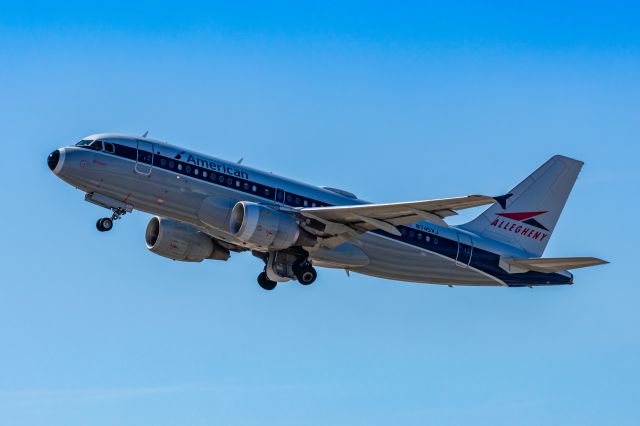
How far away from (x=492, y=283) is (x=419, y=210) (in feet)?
33.6

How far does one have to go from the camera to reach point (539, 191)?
55.7 meters

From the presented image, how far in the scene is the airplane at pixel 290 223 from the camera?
4609cm

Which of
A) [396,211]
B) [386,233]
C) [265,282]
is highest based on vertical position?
[386,233]

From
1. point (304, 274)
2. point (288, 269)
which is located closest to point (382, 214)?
point (304, 274)

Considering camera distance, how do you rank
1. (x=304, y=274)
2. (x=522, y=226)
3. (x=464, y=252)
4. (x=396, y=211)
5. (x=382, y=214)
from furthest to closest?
(x=522, y=226) → (x=464, y=252) → (x=304, y=274) → (x=382, y=214) → (x=396, y=211)

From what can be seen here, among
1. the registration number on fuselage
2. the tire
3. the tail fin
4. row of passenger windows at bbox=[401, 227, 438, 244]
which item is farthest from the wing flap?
the tail fin

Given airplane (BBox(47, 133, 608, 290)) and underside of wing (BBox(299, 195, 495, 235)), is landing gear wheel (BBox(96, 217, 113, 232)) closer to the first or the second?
airplane (BBox(47, 133, 608, 290))

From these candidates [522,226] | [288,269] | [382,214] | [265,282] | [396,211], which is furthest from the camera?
[522,226]

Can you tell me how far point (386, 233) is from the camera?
49969 millimetres

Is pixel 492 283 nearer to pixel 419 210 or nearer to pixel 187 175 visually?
pixel 419 210

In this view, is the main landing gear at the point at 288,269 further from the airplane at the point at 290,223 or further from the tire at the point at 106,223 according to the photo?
the tire at the point at 106,223

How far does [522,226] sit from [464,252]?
4.43m

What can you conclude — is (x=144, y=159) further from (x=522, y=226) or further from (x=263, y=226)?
(x=522, y=226)

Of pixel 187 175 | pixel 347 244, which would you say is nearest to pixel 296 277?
pixel 347 244
